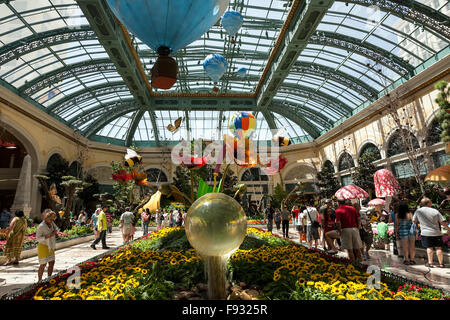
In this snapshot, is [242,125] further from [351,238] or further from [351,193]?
[351,193]

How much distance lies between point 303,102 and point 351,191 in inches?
582

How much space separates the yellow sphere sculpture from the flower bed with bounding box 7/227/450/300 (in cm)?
102

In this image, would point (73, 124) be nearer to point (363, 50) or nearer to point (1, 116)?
point (1, 116)

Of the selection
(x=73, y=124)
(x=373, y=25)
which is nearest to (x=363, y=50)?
(x=373, y=25)

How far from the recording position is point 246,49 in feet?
55.5

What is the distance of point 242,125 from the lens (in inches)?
210

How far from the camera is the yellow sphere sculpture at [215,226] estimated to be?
2.42 meters

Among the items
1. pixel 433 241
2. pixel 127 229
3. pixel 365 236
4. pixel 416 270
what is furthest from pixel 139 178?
pixel 433 241

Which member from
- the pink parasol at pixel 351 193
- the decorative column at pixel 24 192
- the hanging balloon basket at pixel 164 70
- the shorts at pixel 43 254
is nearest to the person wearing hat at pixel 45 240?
the shorts at pixel 43 254

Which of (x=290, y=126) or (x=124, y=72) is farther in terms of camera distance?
(x=290, y=126)

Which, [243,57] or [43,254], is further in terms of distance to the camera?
[243,57]

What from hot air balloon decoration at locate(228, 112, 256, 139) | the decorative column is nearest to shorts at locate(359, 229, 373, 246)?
hot air balloon decoration at locate(228, 112, 256, 139)

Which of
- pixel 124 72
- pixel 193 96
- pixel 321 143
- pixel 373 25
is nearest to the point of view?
pixel 373 25

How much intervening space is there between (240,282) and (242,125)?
296 cm
